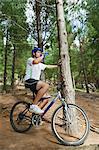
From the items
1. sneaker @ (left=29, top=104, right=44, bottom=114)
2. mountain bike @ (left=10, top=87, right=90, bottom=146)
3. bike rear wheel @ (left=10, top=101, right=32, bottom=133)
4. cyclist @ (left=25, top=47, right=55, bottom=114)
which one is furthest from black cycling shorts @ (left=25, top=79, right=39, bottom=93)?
bike rear wheel @ (left=10, top=101, right=32, bottom=133)

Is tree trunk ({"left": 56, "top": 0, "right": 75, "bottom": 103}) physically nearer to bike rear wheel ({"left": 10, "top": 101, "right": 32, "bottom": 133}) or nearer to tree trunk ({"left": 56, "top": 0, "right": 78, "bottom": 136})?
tree trunk ({"left": 56, "top": 0, "right": 78, "bottom": 136})

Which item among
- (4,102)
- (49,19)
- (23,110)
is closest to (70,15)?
(49,19)

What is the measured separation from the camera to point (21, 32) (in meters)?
19.8

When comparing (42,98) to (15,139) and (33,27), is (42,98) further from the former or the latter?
(33,27)

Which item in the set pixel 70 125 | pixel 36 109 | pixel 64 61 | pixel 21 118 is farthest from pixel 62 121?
pixel 64 61

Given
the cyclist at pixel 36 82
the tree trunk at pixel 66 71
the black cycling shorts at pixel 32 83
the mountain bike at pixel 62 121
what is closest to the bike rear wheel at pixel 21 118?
the mountain bike at pixel 62 121

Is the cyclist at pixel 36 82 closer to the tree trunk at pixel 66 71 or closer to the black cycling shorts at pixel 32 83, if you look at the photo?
the black cycling shorts at pixel 32 83

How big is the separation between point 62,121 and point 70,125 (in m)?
0.23

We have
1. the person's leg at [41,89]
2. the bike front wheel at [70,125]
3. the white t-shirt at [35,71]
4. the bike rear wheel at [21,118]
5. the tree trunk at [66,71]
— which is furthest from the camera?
the bike rear wheel at [21,118]

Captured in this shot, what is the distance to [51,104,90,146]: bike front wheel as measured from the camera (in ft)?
20.4

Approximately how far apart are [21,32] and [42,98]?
13.6 metres

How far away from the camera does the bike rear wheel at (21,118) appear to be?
705cm

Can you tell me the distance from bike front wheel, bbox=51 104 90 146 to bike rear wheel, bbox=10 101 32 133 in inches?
32.2

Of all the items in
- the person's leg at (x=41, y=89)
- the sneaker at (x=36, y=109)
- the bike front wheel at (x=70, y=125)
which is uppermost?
the person's leg at (x=41, y=89)
